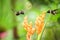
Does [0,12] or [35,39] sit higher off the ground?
[0,12]

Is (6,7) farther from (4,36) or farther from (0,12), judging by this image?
(4,36)

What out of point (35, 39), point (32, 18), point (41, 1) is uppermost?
point (41, 1)

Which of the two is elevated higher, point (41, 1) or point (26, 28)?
point (41, 1)

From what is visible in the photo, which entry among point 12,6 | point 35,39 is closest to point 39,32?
point 35,39

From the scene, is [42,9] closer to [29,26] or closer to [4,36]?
[29,26]

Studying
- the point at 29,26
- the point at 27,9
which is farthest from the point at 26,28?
the point at 27,9
